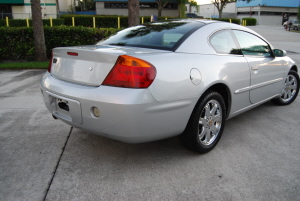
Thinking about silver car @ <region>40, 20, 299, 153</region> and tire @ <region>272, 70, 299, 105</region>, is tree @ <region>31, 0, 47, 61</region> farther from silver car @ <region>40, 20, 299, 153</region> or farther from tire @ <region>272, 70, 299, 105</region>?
tire @ <region>272, 70, 299, 105</region>

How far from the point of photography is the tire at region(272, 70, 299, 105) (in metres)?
4.84

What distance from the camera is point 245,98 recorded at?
361 centimetres

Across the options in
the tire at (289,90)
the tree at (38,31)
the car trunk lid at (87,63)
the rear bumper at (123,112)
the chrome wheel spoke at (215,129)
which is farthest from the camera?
the tree at (38,31)

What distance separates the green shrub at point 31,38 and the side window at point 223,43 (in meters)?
6.69

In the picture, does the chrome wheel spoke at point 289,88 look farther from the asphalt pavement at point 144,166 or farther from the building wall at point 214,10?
the building wall at point 214,10

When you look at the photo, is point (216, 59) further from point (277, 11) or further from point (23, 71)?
point (277, 11)

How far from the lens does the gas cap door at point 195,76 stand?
2.73m

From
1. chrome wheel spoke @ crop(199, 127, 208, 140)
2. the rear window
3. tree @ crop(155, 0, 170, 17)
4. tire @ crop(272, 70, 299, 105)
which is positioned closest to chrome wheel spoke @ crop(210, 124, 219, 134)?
chrome wheel spoke @ crop(199, 127, 208, 140)

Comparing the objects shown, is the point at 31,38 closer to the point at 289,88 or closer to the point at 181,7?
the point at 289,88

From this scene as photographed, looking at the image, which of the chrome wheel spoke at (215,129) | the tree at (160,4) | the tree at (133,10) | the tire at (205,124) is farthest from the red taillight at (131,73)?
the tree at (160,4)

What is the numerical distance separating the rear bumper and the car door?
1365 mm

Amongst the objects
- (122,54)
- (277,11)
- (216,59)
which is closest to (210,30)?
(216,59)

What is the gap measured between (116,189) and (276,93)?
3190 mm

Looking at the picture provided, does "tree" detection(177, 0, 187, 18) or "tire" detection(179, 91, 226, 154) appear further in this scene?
"tree" detection(177, 0, 187, 18)
